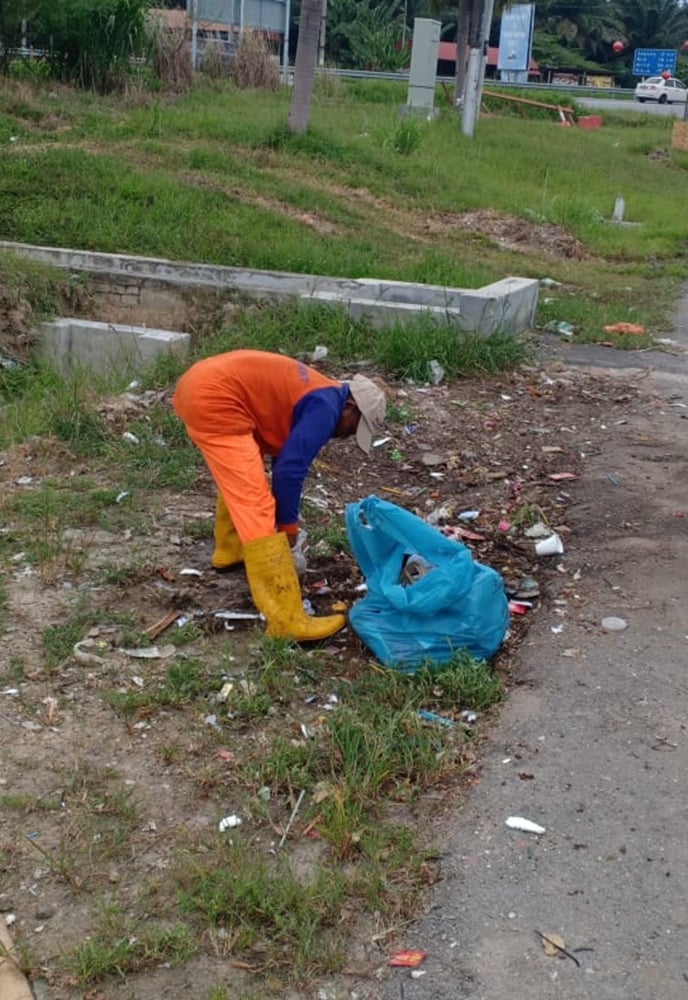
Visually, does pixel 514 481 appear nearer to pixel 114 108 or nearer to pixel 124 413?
pixel 124 413

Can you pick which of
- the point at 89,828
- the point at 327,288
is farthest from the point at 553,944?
the point at 327,288

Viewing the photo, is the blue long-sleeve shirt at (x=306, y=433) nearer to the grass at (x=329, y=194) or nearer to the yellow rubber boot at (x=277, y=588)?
the yellow rubber boot at (x=277, y=588)

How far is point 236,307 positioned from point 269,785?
18.8 ft

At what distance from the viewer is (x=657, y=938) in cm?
280

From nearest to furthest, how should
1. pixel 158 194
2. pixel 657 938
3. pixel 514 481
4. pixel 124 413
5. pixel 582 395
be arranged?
pixel 657 938 → pixel 514 481 → pixel 124 413 → pixel 582 395 → pixel 158 194

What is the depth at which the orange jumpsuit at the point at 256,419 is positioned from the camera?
4250 millimetres

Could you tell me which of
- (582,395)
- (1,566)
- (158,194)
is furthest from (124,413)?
(158,194)

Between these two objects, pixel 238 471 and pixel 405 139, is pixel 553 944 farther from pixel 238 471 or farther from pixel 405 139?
pixel 405 139

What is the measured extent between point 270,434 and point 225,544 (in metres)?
0.59

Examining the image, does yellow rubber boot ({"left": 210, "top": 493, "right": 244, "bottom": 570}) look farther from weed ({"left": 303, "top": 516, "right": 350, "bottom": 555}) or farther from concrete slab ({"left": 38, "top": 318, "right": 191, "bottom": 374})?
concrete slab ({"left": 38, "top": 318, "right": 191, "bottom": 374})

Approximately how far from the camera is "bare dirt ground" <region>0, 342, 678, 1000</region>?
9.65 feet

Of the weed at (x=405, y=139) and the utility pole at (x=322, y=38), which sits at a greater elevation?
the utility pole at (x=322, y=38)

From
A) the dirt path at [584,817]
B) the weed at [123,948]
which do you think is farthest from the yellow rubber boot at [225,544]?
the weed at [123,948]

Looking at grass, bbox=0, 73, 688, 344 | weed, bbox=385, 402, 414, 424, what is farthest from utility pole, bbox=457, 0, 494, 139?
weed, bbox=385, 402, 414, 424
